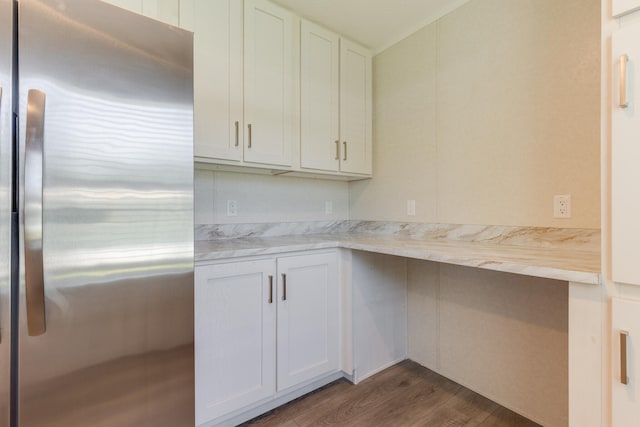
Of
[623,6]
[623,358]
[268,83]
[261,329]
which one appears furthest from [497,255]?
[268,83]

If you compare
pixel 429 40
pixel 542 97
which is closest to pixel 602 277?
pixel 542 97

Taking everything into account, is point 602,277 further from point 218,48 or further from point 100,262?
point 218,48

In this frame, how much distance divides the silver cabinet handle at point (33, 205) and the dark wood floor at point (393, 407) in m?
1.23

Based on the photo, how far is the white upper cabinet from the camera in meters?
0.81

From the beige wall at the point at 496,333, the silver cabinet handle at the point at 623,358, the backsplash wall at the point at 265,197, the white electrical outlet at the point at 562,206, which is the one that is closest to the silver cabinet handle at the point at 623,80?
the silver cabinet handle at the point at 623,358

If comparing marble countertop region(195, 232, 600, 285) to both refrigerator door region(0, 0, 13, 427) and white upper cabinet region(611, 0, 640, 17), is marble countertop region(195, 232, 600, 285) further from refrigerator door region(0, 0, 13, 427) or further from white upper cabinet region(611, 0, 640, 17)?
white upper cabinet region(611, 0, 640, 17)

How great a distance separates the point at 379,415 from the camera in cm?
162

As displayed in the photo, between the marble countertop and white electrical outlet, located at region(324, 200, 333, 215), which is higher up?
white electrical outlet, located at region(324, 200, 333, 215)

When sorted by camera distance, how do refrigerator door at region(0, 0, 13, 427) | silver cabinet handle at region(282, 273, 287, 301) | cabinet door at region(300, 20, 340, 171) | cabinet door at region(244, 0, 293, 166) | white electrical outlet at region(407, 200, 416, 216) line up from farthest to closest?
white electrical outlet at region(407, 200, 416, 216) → cabinet door at region(300, 20, 340, 171) → cabinet door at region(244, 0, 293, 166) → silver cabinet handle at region(282, 273, 287, 301) → refrigerator door at region(0, 0, 13, 427)

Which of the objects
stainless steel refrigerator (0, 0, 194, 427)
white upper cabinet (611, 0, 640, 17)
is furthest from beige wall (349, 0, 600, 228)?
stainless steel refrigerator (0, 0, 194, 427)

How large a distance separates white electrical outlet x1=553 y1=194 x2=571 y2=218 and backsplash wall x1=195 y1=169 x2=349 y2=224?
1.49 m

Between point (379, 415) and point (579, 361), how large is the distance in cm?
105

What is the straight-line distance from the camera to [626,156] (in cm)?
82

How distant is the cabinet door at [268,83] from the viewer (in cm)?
179
